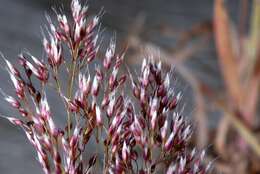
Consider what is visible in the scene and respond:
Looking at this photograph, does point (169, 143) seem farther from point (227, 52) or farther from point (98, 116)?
point (227, 52)

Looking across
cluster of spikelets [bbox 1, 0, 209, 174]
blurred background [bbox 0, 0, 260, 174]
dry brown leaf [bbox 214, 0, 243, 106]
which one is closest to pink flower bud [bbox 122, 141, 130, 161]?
cluster of spikelets [bbox 1, 0, 209, 174]

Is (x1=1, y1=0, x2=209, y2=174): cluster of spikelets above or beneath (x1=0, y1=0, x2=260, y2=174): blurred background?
beneath

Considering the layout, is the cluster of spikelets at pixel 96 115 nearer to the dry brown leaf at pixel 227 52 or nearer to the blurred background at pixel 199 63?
the blurred background at pixel 199 63

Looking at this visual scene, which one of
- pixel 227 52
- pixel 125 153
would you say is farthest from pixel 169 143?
pixel 227 52

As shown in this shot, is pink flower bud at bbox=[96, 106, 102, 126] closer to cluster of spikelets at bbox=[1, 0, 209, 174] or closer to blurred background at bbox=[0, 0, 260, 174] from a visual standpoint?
cluster of spikelets at bbox=[1, 0, 209, 174]

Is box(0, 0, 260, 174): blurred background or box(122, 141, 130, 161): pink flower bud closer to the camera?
box(122, 141, 130, 161): pink flower bud

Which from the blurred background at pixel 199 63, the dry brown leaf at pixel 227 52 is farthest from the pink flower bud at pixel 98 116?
the dry brown leaf at pixel 227 52

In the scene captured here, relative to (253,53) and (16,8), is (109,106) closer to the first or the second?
(253,53)

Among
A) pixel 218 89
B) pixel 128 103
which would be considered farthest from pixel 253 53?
pixel 128 103
